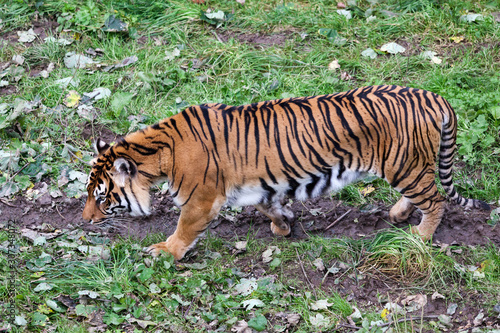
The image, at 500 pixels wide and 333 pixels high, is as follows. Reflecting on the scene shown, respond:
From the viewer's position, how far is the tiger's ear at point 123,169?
4480mm

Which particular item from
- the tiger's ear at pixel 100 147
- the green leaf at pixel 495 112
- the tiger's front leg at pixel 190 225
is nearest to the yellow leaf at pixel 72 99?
the tiger's ear at pixel 100 147

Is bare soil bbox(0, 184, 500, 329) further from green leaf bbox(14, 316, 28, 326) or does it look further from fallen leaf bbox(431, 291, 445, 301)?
green leaf bbox(14, 316, 28, 326)

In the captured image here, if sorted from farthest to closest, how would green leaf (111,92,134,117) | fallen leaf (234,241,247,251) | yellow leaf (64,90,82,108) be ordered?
yellow leaf (64,90,82,108) < green leaf (111,92,134,117) < fallen leaf (234,241,247,251)

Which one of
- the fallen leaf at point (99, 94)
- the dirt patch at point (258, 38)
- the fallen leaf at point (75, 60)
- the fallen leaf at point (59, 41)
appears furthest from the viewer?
the fallen leaf at point (59, 41)

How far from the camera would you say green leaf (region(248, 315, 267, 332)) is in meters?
4.12

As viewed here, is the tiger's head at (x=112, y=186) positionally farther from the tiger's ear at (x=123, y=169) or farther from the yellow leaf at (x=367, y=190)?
the yellow leaf at (x=367, y=190)

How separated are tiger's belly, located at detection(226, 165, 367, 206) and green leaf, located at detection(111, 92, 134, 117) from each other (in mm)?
2426

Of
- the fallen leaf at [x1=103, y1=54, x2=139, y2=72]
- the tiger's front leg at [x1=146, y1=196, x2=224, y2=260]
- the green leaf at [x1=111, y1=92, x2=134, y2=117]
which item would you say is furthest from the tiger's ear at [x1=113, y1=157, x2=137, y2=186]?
the fallen leaf at [x1=103, y1=54, x2=139, y2=72]

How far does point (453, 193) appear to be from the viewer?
506cm

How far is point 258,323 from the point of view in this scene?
4.14 metres

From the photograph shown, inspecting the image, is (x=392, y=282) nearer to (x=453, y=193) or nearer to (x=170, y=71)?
(x=453, y=193)

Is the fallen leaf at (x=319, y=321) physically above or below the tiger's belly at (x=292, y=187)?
below

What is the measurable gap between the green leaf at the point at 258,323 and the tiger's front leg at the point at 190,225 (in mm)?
997

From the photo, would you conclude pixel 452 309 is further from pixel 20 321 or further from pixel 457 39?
pixel 457 39
